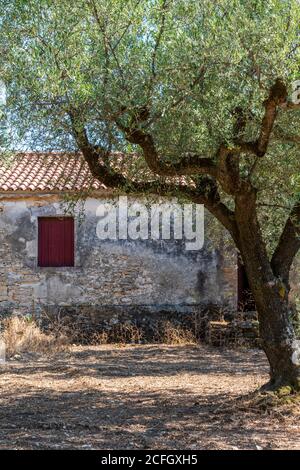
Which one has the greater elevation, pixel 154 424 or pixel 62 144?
pixel 62 144

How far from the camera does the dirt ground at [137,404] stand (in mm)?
7035

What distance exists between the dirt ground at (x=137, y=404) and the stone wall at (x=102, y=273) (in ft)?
10.4

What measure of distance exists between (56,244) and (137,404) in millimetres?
9791

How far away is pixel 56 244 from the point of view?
18719 mm

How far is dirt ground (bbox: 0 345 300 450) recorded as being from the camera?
7.04 meters

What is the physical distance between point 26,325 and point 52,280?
204 centimetres

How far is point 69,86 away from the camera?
747 centimetres

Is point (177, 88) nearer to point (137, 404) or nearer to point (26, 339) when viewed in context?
point (137, 404)

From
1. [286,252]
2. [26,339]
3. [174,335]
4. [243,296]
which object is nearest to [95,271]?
[174,335]

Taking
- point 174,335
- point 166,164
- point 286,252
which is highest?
point 166,164

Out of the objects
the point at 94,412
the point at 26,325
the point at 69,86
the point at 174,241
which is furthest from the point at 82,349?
the point at 69,86

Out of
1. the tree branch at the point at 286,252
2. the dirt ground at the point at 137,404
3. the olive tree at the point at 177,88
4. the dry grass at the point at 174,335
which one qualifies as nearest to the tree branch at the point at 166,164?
the olive tree at the point at 177,88


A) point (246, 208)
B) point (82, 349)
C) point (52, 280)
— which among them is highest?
Answer: point (246, 208)
